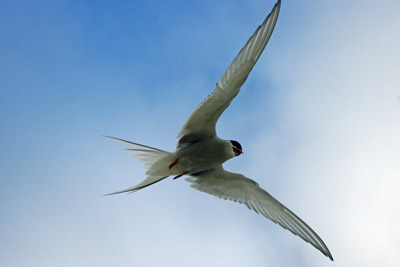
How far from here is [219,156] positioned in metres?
5.39

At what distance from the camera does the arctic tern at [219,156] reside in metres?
4.68

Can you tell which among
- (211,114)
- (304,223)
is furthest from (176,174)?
(304,223)

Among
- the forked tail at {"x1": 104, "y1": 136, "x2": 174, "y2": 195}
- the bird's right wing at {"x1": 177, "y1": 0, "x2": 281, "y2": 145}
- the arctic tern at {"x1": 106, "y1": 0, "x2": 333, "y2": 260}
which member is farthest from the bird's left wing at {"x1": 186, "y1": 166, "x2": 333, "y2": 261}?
the bird's right wing at {"x1": 177, "y1": 0, "x2": 281, "y2": 145}

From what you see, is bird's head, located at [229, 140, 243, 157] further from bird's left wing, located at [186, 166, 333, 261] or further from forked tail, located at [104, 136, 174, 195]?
forked tail, located at [104, 136, 174, 195]

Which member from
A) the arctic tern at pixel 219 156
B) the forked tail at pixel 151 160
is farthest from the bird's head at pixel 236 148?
the forked tail at pixel 151 160

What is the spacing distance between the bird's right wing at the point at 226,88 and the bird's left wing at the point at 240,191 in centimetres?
67

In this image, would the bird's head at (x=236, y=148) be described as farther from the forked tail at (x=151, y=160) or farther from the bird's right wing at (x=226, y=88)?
the forked tail at (x=151, y=160)

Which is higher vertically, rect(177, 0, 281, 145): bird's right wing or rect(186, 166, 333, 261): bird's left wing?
rect(177, 0, 281, 145): bird's right wing

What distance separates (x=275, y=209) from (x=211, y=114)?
5.19 feet

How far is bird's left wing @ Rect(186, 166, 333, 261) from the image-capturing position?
18.2ft

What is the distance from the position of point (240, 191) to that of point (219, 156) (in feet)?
2.26

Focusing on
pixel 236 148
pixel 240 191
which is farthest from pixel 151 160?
pixel 240 191

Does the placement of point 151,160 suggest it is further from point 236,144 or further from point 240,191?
point 240,191

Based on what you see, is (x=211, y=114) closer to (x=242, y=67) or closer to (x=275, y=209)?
(x=242, y=67)
